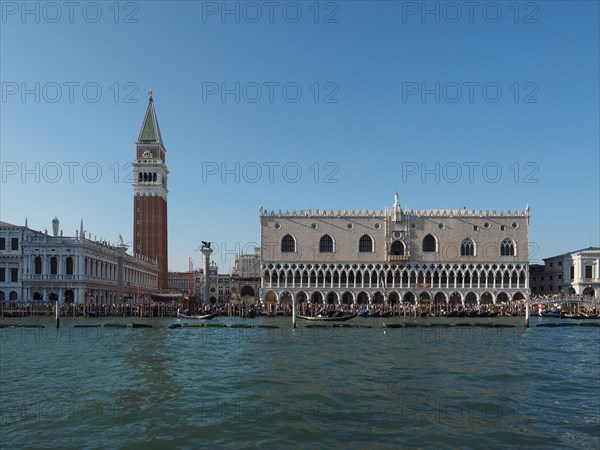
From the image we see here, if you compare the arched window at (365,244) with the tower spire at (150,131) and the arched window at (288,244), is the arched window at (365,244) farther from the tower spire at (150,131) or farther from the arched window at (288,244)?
the tower spire at (150,131)

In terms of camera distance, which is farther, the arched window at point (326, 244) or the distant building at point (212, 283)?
the distant building at point (212, 283)

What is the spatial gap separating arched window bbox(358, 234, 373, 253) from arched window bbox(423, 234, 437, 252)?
5.77m

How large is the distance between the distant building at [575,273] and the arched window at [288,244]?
1143 inches

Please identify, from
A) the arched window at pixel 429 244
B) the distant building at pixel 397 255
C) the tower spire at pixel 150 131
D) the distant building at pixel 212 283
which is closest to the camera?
the distant building at pixel 397 255

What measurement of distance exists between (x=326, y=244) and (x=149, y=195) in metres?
28.1

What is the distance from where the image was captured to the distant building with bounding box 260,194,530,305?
2388 inches

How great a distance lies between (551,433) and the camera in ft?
35.8

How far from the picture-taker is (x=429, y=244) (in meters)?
61.3

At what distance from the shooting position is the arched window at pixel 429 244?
61125 millimetres

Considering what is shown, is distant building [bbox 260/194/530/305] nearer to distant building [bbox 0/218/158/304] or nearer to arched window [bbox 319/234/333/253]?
arched window [bbox 319/234/333/253]

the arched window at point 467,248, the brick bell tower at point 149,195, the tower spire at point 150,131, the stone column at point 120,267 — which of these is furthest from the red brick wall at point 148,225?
the arched window at point 467,248

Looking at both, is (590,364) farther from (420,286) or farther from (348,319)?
(420,286)

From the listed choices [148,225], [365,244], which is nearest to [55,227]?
[148,225]

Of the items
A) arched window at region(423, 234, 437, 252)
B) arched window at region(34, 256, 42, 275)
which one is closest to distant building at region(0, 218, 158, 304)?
arched window at region(34, 256, 42, 275)
